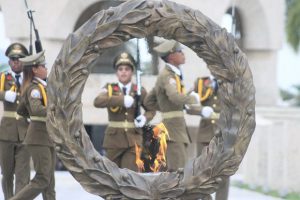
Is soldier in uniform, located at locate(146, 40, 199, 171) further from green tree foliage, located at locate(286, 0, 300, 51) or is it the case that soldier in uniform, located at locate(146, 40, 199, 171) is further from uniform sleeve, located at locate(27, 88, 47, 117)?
green tree foliage, located at locate(286, 0, 300, 51)

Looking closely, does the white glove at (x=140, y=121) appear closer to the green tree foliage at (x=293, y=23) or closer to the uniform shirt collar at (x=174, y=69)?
the uniform shirt collar at (x=174, y=69)

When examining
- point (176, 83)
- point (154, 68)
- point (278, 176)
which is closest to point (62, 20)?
point (154, 68)

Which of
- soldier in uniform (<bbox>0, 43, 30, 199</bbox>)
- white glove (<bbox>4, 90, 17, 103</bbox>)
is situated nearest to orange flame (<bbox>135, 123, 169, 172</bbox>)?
soldier in uniform (<bbox>0, 43, 30, 199</bbox>)

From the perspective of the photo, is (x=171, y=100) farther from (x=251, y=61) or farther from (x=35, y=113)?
(x=251, y=61)

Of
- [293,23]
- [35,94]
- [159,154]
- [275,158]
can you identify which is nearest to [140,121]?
[35,94]

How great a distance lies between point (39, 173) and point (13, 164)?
1.46 metres

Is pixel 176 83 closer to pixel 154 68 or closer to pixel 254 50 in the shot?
pixel 154 68

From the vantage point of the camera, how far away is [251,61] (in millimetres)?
22516

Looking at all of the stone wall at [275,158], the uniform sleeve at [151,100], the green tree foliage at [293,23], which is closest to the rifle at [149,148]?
the uniform sleeve at [151,100]

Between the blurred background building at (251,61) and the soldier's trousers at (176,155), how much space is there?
4074 mm

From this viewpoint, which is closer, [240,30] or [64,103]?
[64,103]

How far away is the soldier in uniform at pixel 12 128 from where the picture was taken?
12.2 m

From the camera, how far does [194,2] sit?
20.4 meters

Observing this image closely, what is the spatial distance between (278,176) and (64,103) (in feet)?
28.1
